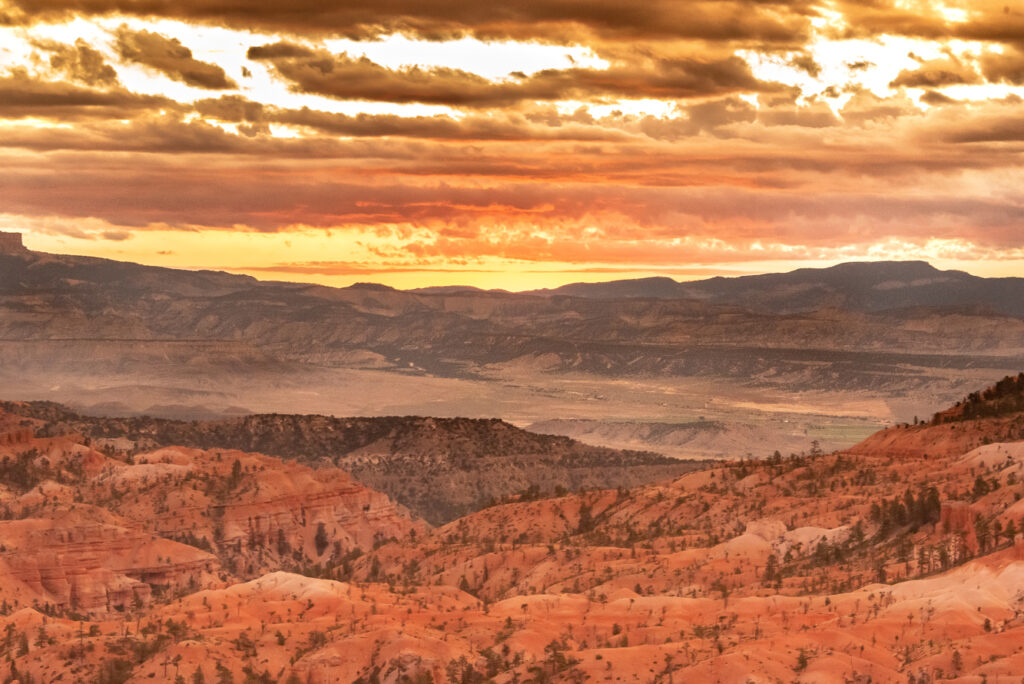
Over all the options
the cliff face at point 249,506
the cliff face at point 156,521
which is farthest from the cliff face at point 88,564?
the cliff face at point 249,506

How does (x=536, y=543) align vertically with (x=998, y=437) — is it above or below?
below

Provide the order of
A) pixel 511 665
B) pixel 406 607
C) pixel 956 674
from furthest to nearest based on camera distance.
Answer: pixel 406 607 < pixel 511 665 < pixel 956 674

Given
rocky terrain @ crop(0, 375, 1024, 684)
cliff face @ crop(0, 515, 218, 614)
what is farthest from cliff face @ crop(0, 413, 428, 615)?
rocky terrain @ crop(0, 375, 1024, 684)

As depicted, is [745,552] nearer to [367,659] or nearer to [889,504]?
[889,504]

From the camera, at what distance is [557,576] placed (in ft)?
287

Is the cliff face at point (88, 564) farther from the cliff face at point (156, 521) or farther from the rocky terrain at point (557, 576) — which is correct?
the rocky terrain at point (557, 576)

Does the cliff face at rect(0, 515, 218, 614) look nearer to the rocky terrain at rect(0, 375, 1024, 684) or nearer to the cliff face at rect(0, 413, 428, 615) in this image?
the cliff face at rect(0, 413, 428, 615)

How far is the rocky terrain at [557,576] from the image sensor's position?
60438 millimetres

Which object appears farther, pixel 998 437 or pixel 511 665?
pixel 998 437

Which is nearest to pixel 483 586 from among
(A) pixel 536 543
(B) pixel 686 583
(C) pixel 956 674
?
(A) pixel 536 543

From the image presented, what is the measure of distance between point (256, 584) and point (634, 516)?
117 feet

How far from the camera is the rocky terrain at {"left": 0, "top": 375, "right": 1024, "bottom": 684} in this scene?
60438 mm

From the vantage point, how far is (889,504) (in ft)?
290

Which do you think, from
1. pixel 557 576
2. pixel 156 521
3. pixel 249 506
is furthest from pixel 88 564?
pixel 557 576
